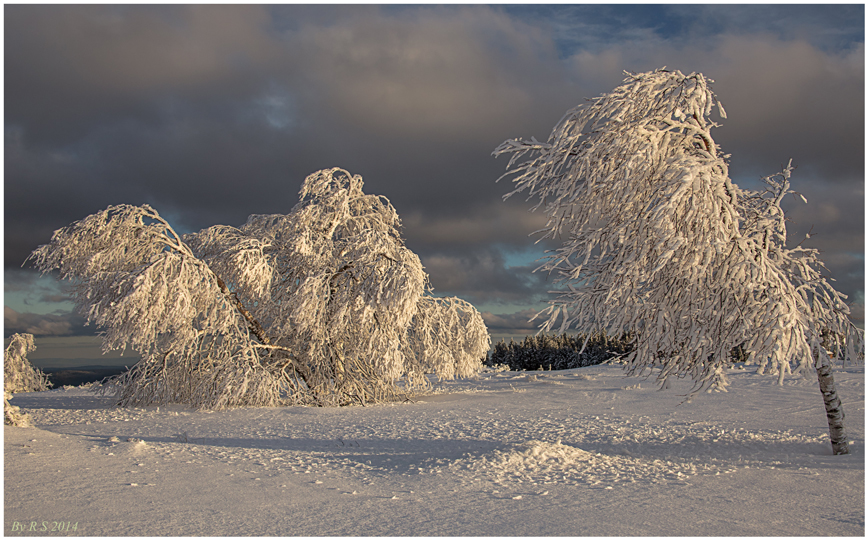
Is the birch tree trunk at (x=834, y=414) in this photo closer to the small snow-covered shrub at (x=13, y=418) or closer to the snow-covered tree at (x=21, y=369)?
the small snow-covered shrub at (x=13, y=418)

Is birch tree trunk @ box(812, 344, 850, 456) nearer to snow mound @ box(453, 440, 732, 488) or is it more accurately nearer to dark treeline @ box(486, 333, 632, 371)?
snow mound @ box(453, 440, 732, 488)

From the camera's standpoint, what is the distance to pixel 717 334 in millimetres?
5598

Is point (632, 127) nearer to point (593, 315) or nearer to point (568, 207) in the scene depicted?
point (568, 207)

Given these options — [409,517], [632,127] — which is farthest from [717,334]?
[409,517]

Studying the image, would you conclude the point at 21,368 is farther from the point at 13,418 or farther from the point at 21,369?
the point at 13,418

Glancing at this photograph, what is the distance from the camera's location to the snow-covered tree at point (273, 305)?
32.9 ft

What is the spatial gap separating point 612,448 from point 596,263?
208 centimetres

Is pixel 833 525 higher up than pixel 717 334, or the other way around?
pixel 717 334

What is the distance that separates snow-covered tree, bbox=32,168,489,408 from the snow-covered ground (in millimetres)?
A: 1477

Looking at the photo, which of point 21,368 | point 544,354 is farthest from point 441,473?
point 544,354

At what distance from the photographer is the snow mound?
504cm

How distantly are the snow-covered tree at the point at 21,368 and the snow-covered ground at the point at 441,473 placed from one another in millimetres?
8911

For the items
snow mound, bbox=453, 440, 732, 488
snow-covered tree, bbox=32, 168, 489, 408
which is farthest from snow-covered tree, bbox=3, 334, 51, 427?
snow mound, bbox=453, 440, 732, 488

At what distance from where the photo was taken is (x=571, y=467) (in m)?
5.45
